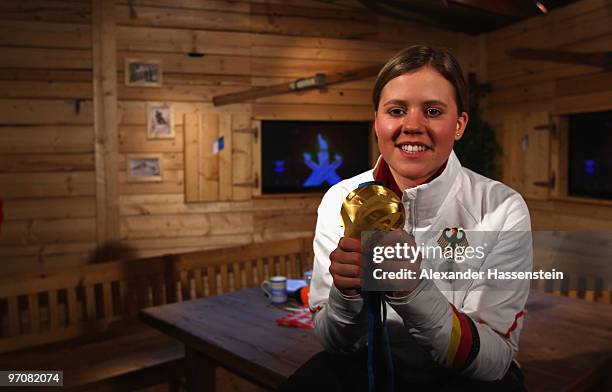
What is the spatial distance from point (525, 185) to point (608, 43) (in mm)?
1589

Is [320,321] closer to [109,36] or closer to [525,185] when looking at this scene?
[109,36]

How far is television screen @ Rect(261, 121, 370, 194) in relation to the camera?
5910 mm

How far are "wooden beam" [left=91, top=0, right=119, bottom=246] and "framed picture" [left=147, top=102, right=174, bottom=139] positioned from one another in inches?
12.6

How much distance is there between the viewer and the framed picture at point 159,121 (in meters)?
5.36

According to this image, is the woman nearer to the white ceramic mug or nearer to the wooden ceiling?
the white ceramic mug

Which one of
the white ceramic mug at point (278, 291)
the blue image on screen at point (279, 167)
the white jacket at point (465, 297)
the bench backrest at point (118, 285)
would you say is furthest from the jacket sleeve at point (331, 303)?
the blue image on screen at point (279, 167)

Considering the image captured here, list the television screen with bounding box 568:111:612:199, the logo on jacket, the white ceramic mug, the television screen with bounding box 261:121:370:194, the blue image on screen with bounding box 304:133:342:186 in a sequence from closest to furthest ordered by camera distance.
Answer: the logo on jacket, the white ceramic mug, the television screen with bounding box 568:111:612:199, the television screen with bounding box 261:121:370:194, the blue image on screen with bounding box 304:133:342:186

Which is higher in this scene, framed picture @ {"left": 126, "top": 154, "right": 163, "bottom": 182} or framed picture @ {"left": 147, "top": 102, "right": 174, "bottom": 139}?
framed picture @ {"left": 147, "top": 102, "right": 174, "bottom": 139}

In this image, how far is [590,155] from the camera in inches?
205

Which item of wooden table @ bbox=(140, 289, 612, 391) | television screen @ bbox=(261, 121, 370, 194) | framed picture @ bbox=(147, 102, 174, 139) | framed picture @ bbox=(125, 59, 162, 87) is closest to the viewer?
wooden table @ bbox=(140, 289, 612, 391)

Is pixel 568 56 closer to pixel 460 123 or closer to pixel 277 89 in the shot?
pixel 277 89

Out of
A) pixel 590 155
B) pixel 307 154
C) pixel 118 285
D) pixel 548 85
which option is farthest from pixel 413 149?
pixel 548 85

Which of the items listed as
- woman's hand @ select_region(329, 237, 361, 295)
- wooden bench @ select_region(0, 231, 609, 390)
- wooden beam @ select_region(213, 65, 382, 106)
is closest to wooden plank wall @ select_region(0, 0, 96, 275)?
wooden beam @ select_region(213, 65, 382, 106)

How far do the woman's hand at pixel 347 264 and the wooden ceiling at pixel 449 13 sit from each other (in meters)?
5.01
